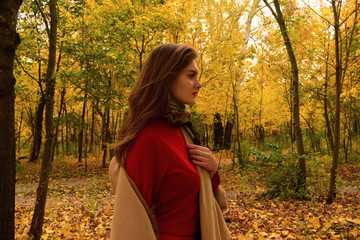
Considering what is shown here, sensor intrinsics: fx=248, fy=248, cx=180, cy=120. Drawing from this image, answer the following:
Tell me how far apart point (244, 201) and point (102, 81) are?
609cm

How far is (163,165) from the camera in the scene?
1.24 metres

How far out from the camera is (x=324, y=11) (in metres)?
9.22

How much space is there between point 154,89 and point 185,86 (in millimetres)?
188

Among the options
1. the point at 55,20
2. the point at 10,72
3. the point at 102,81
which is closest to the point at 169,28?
the point at 102,81

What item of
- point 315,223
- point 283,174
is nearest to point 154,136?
point 315,223

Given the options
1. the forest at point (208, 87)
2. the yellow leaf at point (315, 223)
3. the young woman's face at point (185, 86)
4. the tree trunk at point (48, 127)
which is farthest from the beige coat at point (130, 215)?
the yellow leaf at point (315, 223)

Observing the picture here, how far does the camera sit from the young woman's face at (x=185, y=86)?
147 cm

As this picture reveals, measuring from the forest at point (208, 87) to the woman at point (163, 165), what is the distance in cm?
168

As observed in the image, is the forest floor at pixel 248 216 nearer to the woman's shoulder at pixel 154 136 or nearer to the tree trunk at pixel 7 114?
the tree trunk at pixel 7 114

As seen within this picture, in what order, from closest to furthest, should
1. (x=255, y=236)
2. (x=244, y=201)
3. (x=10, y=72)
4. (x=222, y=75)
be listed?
(x=10, y=72)
(x=255, y=236)
(x=244, y=201)
(x=222, y=75)

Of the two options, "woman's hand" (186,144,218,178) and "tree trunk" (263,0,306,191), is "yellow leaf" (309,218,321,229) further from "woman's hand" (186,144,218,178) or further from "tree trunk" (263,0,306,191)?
"woman's hand" (186,144,218,178)

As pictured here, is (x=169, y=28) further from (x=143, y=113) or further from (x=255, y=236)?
(x=143, y=113)

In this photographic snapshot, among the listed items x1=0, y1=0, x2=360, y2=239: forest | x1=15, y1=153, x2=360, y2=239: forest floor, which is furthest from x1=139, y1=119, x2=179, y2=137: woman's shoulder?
x1=15, y1=153, x2=360, y2=239: forest floor

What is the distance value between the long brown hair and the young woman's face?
0.03 metres
